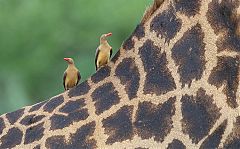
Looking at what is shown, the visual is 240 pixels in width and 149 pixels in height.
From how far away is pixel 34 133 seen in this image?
2.80 meters

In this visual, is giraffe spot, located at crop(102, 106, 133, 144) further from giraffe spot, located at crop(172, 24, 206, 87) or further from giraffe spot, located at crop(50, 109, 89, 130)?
giraffe spot, located at crop(172, 24, 206, 87)

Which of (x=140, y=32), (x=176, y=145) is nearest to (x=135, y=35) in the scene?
(x=140, y=32)

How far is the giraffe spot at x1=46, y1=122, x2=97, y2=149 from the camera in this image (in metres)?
2.67

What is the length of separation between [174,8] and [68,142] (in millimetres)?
528

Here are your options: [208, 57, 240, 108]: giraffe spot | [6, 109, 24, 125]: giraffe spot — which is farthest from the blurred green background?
[208, 57, 240, 108]: giraffe spot

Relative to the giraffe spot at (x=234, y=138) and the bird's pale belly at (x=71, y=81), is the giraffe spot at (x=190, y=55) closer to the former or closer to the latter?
the giraffe spot at (x=234, y=138)

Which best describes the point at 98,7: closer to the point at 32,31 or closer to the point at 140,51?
the point at 32,31

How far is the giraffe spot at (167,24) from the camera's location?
268 cm

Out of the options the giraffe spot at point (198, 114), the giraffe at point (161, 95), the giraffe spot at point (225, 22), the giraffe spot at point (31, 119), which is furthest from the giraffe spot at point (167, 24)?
the giraffe spot at point (31, 119)

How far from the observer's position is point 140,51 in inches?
109

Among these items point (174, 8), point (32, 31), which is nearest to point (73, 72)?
point (174, 8)

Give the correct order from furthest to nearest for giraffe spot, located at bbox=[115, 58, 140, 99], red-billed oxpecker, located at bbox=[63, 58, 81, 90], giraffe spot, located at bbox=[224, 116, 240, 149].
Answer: red-billed oxpecker, located at bbox=[63, 58, 81, 90]
giraffe spot, located at bbox=[115, 58, 140, 99]
giraffe spot, located at bbox=[224, 116, 240, 149]

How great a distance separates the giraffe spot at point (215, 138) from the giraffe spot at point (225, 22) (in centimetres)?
23

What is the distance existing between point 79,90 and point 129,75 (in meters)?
0.20
